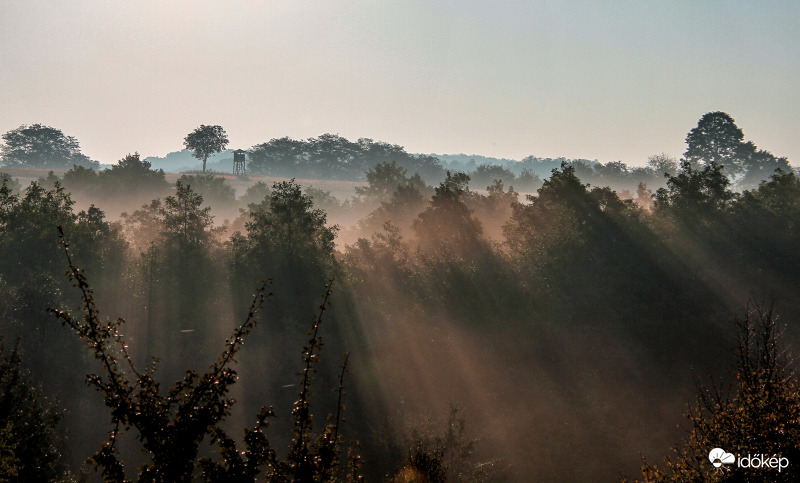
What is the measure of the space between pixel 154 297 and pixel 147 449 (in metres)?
46.4

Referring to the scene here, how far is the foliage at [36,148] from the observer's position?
590 ft

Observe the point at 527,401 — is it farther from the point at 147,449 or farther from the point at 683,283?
the point at 147,449

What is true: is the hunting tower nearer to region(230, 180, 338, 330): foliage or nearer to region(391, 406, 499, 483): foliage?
region(230, 180, 338, 330): foliage

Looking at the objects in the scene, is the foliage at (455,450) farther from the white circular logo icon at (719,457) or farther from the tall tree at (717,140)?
the tall tree at (717,140)

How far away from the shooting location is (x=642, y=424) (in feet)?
124

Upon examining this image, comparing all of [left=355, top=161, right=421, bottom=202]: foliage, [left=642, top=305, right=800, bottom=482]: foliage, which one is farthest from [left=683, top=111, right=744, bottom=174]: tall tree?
[left=642, top=305, right=800, bottom=482]: foliage

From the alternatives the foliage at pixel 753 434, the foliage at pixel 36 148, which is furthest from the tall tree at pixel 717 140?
the foliage at pixel 36 148

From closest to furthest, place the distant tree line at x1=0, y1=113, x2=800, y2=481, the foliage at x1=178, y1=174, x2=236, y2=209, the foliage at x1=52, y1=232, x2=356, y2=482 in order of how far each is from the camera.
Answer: the foliage at x1=52, y1=232, x2=356, y2=482
the distant tree line at x1=0, y1=113, x2=800, y2=481
the foliage at x1=178, y1=174, x2=236, y2=209

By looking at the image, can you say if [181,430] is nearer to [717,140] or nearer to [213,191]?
[213,191]

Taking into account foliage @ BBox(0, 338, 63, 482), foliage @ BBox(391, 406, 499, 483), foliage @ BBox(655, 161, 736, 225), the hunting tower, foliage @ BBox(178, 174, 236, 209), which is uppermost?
the hunting tower

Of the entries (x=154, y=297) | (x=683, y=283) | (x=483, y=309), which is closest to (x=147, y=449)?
(x=483, y=309)

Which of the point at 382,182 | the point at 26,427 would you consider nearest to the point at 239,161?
the point at 382,182

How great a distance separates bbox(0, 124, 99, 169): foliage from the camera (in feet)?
590

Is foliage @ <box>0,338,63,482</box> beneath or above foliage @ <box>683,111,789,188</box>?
beneath
